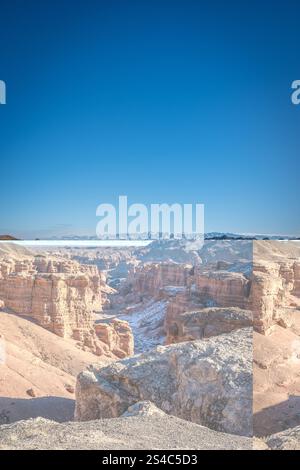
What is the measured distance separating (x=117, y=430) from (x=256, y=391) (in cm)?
941

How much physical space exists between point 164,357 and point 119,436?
4.50 metres

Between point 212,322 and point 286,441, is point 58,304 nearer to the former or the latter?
point 212,322

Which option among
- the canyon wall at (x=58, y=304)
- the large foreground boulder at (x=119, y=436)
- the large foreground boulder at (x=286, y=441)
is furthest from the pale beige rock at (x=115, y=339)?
the large foreground boulder at (x=286, y=441)

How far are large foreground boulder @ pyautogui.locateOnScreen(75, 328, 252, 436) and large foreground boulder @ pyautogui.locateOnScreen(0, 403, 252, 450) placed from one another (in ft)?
6.67

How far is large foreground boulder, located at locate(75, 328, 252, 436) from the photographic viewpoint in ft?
29.0

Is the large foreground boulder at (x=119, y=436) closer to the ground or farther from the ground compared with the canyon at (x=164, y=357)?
farther from the ground

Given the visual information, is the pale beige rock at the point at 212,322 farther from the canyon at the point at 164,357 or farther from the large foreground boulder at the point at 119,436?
the large foreground boulder at the point at 119,436

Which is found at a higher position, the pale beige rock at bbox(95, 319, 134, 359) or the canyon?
the canyon

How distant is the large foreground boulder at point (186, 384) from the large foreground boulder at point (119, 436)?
2032 millimetres

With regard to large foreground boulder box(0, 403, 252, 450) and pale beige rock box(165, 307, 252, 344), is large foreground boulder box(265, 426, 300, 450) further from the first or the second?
pale beige rock box(165, 307, 252, 344)

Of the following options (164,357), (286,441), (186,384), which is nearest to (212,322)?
(164,357)

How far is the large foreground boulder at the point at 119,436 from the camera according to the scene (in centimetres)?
571

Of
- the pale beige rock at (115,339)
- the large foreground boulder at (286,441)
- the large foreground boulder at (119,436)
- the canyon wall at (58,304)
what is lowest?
the pale beige rock at (115,339)

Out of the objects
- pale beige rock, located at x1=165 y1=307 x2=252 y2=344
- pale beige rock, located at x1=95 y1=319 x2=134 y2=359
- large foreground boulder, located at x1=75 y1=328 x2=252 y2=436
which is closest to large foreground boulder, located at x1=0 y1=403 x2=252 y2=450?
large foreground boulder, located at x1=75 y1=328 x2=252 y2=436
